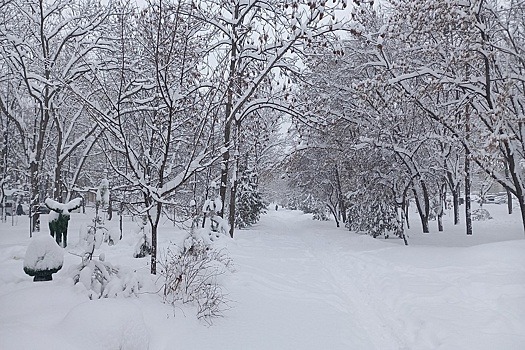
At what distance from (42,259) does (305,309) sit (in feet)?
13.1

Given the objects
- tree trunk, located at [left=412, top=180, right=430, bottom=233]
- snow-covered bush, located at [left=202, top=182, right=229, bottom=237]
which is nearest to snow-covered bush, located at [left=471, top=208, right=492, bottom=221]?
tree trunk, located at [left=412, top=180, right=430, bottom=233]

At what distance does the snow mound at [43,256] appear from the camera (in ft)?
17.6

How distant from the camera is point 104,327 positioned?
418 centimetres

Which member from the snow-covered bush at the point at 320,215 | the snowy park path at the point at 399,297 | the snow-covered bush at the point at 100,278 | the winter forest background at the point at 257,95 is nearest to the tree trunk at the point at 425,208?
the winter forest background at the point at 257,95

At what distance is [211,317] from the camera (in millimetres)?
5613

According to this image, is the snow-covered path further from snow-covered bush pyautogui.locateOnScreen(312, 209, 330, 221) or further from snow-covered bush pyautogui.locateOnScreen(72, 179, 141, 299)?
snow-covered bush pyautogui.locateOnScreen(312, 209, 330, 221)

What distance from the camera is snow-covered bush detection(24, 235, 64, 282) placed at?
5367 millimetres

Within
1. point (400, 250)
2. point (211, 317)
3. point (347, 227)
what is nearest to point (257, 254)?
point (400, 250)

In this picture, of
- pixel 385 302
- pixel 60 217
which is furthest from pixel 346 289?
pixel 60 217

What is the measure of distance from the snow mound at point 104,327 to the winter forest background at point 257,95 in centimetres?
84

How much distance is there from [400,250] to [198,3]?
8.81m

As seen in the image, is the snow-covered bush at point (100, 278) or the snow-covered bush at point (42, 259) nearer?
the snow-covered bush at point (100, 278)

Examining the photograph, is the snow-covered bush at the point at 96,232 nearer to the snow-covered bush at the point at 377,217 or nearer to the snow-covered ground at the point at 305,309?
the snow-covered ground at the point at 305,309

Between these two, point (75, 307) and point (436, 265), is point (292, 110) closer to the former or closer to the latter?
point (436, 265)
